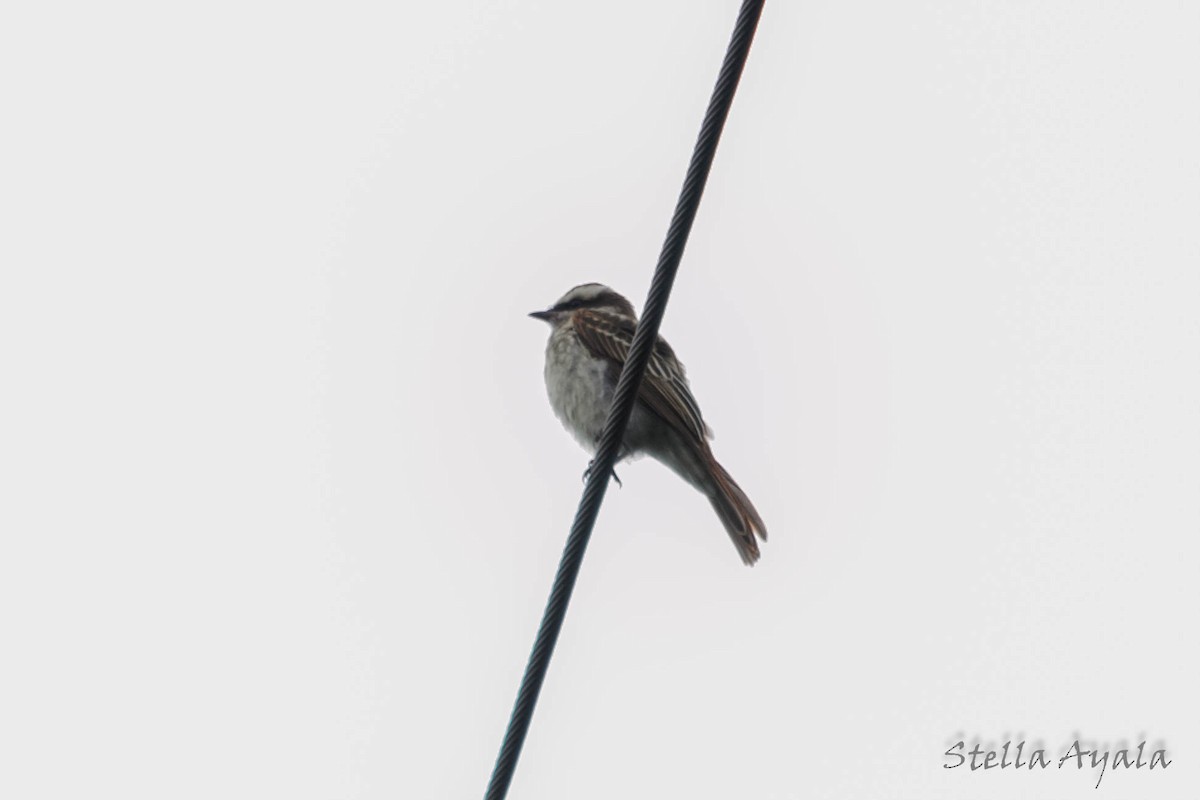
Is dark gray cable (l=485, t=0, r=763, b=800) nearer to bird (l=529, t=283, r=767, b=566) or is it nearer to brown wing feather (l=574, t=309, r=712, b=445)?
brown wing feather (l=574, t=309, r=712, b=445)

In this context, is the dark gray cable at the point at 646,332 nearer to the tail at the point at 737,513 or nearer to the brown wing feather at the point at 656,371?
the brown wing feather at the point at 656,371

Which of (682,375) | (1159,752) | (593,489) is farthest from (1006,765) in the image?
(593,489)

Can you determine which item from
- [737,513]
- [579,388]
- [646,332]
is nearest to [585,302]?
[579,388]

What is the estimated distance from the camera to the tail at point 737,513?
895 centimetres

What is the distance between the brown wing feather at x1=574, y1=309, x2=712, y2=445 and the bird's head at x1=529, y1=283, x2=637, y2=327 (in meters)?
0.35

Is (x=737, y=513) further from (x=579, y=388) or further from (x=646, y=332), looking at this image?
(x=646, y=332)

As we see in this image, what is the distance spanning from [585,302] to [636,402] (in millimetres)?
1496

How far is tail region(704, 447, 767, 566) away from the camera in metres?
8.95

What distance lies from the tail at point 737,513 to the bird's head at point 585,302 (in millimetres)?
1642

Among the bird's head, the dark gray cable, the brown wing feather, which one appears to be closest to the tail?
the brown wing feather

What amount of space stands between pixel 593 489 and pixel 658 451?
4019 mm

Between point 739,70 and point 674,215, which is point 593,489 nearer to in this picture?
point 674,215

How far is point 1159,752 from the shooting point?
9781 mm

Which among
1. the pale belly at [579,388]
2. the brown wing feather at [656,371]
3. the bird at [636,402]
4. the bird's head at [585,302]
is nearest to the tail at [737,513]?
the bird at [636,402]
